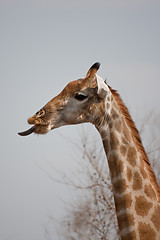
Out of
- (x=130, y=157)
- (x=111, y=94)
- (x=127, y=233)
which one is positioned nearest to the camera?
(x=127, y=233)

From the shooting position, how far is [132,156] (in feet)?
15.9

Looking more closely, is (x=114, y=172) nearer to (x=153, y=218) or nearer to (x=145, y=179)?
(x=145, y=179)

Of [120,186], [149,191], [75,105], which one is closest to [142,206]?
[149,191]

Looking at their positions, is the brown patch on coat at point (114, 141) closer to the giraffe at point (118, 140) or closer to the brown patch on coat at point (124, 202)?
the giraffe at point (118, 140)

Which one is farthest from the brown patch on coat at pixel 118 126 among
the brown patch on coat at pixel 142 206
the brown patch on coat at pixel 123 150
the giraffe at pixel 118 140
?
the brown patch on coat at pixel 142 206

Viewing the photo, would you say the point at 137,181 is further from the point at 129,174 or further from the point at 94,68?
the point at 94,68

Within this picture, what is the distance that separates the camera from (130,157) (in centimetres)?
483

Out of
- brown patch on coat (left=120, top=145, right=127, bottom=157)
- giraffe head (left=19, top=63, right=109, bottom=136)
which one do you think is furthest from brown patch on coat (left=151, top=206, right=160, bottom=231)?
giraffe head (left=19, top=63, right=109, bottom=136)

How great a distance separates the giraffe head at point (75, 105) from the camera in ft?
16.5

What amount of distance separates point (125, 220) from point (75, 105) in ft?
4.80

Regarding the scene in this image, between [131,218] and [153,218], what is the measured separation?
23 cm

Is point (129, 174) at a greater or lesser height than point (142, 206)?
greater

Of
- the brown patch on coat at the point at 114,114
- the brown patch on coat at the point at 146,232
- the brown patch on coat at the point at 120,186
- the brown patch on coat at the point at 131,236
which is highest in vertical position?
the brown patch on coat at the point at 114,114

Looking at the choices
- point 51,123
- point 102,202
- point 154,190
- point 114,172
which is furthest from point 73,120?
point 102,202
